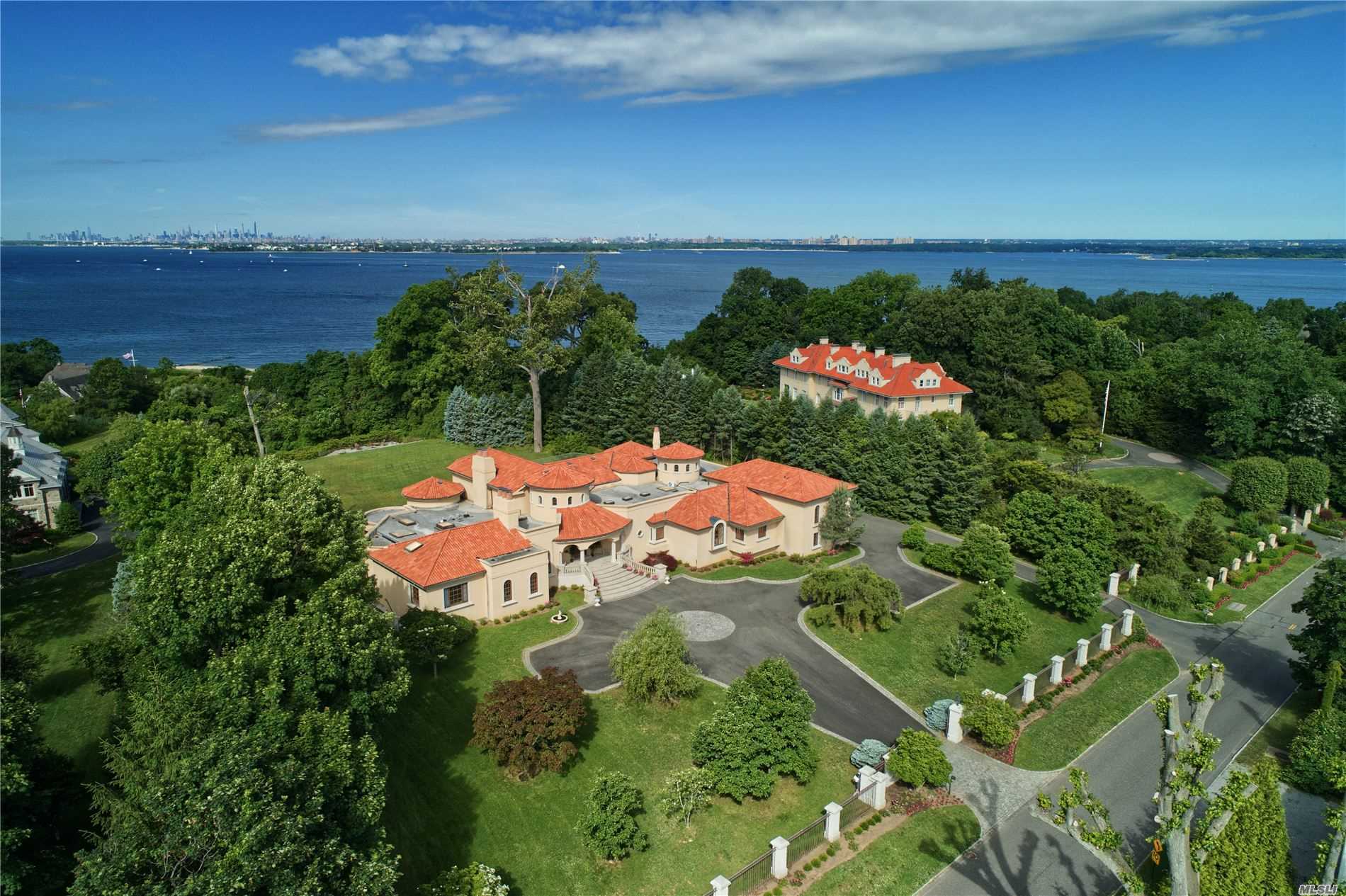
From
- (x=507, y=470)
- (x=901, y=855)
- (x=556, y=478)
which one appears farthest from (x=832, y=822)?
(x=507, y=470)

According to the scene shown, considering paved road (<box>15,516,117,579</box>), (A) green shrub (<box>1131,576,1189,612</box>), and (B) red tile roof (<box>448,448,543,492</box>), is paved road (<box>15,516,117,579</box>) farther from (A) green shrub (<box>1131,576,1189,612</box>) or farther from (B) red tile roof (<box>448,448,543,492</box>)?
(A) green shrub (<box>1131,576,1189,612</box>)

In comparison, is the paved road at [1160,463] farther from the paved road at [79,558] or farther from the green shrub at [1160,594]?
the paved road at [79,558]

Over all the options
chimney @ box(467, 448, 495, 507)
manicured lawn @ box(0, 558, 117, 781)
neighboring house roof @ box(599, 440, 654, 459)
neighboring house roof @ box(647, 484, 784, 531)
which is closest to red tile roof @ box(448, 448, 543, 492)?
chimney @ box(467, 448, 495, 507)

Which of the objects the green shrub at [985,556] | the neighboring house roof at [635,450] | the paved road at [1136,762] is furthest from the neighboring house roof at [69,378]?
the paved road at [1136,762]

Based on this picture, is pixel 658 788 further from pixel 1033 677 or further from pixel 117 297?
pixel 117 297

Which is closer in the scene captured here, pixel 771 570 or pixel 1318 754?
pixel 1318 754

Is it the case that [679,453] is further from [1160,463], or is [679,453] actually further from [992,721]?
[1160,463]
